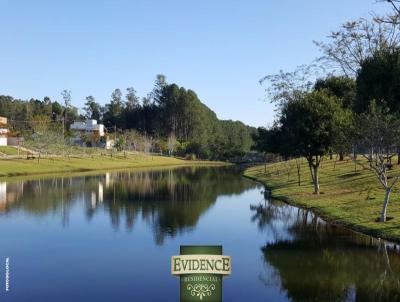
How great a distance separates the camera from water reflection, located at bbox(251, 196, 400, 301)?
18.8 metres

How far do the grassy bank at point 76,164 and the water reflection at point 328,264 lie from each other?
63.6 metres

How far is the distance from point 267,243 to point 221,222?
9.26 metres

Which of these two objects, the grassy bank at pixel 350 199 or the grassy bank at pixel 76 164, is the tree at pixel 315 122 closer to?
the grassy bank at pixel 350 199

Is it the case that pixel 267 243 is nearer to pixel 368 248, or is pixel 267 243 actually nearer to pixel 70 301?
pixel 368 248

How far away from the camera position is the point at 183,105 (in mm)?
197125

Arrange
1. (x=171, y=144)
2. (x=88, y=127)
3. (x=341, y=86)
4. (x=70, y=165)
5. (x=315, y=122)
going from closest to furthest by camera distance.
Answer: (x=315, y=122), (x=341, y=86), (x=70, y=165), (x=171, y=144), (x=88, y=127)

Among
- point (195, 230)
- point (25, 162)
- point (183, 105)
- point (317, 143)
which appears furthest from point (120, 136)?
point (195, 230)

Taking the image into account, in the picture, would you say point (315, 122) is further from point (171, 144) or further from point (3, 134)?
point (171, 144)

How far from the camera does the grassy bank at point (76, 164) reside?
88.9 meters
